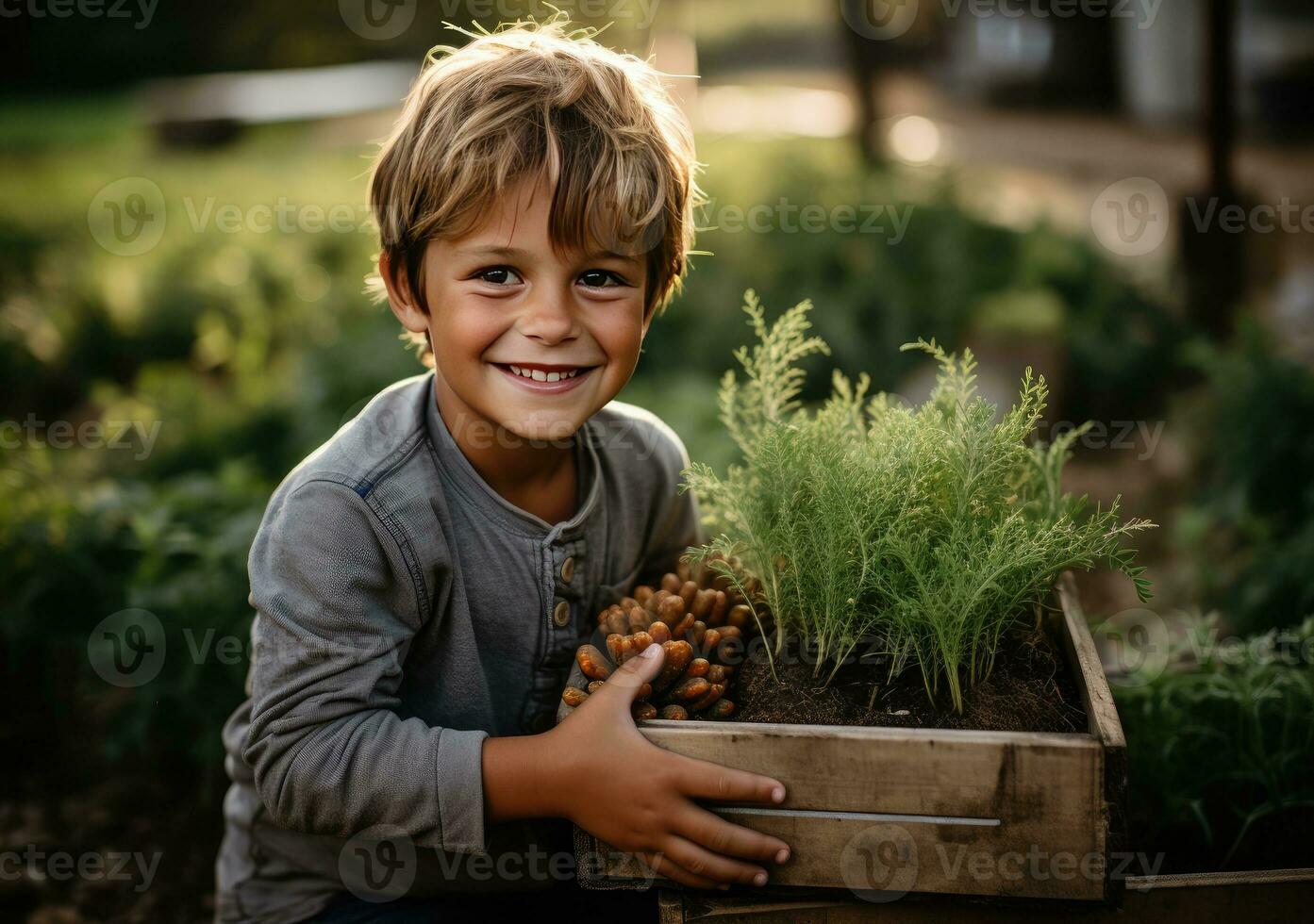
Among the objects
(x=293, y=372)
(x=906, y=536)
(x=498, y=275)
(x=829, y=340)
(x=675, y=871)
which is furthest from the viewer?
(x=829, y=340)

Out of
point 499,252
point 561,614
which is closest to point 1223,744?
point 561,614

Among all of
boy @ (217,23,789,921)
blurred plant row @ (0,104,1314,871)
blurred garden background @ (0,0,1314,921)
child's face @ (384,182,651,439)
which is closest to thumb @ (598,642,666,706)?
boy @ (217,23,789,921)

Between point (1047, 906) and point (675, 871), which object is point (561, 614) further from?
point (1047, 906)

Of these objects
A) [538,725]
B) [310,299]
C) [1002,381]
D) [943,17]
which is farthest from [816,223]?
[943,17]

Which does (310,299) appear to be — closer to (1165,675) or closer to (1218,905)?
(1165,675)

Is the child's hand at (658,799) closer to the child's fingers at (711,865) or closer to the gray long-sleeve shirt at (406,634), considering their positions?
the child's fingers at (711,865)

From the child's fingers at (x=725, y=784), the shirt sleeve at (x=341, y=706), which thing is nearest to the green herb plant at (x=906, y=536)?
the child's fingers at (x=725, y=784)

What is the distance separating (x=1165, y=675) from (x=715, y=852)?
1.41 metres

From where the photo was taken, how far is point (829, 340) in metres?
6.20

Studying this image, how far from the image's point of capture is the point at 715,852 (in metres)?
1.69

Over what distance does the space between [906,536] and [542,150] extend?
903 mm

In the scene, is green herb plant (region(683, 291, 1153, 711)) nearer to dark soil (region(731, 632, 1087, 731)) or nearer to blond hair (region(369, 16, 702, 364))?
dark soil (region(731, 632, 1087, 731))

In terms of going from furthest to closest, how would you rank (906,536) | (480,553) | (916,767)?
1. (480,553)
2. (906,536)
3. (916,767)

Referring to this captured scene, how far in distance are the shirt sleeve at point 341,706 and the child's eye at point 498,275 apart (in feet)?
1.42
